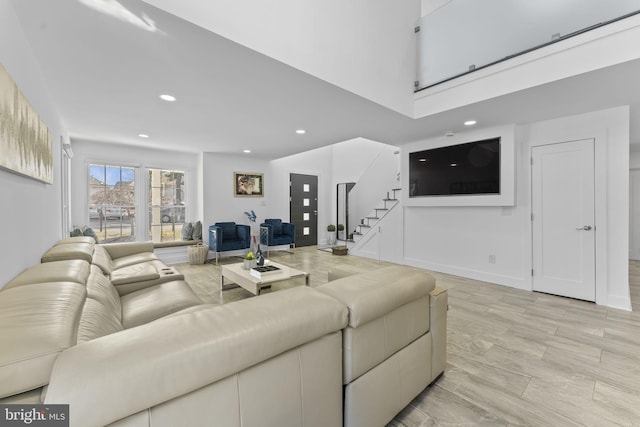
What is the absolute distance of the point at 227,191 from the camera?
6.32m

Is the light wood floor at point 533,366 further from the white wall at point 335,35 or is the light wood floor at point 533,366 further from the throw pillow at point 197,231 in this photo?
the throw pillow at point 197,231

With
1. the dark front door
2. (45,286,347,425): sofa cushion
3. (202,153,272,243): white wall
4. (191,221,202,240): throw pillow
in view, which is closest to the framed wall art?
(202,153,272,243): white wall

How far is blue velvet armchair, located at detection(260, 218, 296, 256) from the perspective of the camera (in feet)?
21.3

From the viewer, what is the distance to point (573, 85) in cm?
259

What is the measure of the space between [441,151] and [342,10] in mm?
2735

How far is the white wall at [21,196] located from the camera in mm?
1523

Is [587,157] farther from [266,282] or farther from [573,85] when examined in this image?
[266,282]

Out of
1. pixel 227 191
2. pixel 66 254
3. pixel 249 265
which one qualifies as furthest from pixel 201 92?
pixel 227 191

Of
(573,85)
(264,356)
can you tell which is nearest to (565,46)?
(573,85)

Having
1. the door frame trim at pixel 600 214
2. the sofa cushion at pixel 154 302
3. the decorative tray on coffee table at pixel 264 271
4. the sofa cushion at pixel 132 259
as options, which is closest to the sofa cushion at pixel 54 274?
the sofa cushion at pixel 154 302

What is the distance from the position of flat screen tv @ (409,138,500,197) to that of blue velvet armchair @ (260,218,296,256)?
10.1 ft

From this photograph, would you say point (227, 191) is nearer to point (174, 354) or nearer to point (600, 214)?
point (174, 354)

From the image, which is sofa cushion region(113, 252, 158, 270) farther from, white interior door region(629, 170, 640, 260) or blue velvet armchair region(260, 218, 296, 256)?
white interior door region(629, 170, 640, 260)

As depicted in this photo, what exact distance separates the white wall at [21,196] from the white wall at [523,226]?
4786 mm
